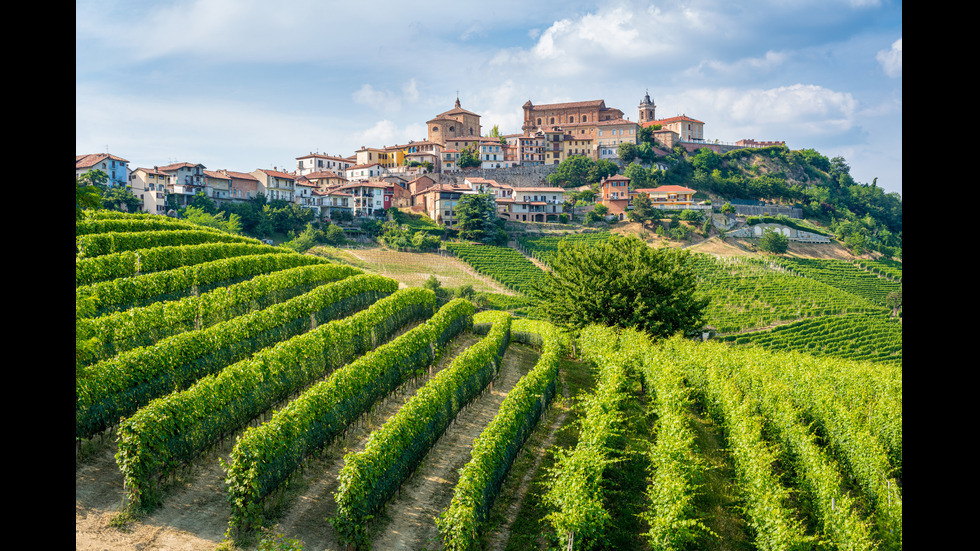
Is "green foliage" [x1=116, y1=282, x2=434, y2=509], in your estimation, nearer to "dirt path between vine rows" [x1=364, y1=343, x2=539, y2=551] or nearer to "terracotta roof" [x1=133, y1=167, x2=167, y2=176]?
"dirt path between vine rows" [x1=364, y1=343, x2=539, y2=551]

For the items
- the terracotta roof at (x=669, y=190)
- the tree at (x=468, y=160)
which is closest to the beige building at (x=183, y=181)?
the tree at (x=468, y=160)

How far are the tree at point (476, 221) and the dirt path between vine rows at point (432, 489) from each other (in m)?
53.0

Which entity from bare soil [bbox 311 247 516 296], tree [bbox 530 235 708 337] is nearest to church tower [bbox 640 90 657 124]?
bare soil [bbox 311 247 516 296]

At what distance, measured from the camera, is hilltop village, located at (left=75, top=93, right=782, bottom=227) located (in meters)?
70.5

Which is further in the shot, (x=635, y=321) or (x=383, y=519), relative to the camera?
(x=635, y=321)

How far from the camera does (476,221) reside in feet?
245

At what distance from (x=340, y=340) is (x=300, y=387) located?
2.88 meters

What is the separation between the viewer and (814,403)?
20.2 meters

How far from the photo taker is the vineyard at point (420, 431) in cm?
1266
